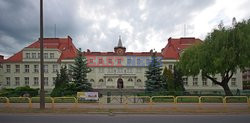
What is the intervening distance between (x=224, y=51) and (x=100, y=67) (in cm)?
3310

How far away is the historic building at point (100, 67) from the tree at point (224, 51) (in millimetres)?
20285

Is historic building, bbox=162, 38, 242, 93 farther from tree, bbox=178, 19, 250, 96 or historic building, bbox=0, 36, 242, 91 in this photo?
tree, bbox=178, 19, 250, 96

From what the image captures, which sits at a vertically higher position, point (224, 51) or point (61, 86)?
point (224, 51)

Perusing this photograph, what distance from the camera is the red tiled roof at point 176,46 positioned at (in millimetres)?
50625

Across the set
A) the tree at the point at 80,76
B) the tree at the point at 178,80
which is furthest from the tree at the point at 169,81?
the tree at the point at 80,76

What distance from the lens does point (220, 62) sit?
81.0 feet

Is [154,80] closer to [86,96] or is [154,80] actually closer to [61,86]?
[61,86]

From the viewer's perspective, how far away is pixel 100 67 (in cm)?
5134

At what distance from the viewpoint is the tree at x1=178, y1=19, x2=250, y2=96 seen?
80.4ft

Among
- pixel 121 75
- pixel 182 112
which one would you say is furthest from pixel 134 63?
pixel 182 112

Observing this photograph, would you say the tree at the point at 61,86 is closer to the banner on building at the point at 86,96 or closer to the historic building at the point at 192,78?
the banner on building at the point at 86,96

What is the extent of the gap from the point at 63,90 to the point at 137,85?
24152 mm

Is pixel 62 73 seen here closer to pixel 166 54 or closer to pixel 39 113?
pixel 39 113

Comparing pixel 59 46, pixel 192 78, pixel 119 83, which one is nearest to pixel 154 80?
pixel 119 83
